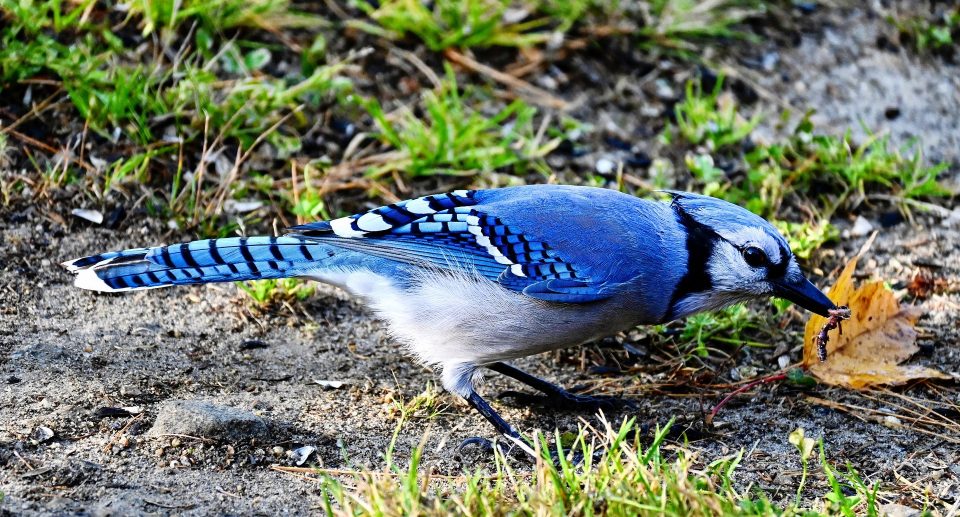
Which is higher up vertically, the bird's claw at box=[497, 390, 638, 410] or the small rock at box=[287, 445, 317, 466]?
the small rock at box=[287, 445, 317, 466]

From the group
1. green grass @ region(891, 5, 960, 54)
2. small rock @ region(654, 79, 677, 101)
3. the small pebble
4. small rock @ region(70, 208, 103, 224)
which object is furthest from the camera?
green grass @ region(891, 5, 960, 54)

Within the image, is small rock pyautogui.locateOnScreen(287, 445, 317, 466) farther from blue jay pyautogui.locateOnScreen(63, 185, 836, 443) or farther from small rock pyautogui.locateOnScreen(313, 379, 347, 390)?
blue jay pyautogui.locateOnScreen(63, 185, 836, 443)

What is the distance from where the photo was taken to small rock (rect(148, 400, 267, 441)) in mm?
3143

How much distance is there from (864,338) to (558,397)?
1.10m

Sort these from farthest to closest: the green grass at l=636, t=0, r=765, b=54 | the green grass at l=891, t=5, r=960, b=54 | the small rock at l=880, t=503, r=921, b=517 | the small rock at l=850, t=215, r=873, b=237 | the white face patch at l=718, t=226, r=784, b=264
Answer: the green grass at l=891, t=5, r=960, b=54
the green grass at l=636, t=0, r=765, b=54
the small rock at l=850, t=215, r=873, b=237
the white face patch at l=718, t=226, r=784, b=264
the small rock at l=880, t=503, r=921, b=517

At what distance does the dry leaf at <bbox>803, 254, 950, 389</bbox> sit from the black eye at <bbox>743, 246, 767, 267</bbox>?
47 cm

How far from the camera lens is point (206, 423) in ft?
10.3

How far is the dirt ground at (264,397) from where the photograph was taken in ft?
9.73

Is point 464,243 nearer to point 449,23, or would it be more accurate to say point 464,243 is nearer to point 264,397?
point 264,397

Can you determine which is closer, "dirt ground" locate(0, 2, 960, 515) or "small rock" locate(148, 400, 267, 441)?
"dirt ground" locate(0, 2, 960, 515)

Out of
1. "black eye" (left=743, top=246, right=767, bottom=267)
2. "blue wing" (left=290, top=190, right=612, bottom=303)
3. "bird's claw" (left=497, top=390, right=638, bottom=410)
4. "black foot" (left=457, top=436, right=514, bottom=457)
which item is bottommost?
"bird's claw" (left=497, top=390, right=638, bottom=410)

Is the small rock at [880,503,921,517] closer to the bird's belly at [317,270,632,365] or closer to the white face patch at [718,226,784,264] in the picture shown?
the white face patch at [718,226,784,264]

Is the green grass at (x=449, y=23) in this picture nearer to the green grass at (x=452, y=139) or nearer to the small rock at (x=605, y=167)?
the green grass at (x=452, y=139)

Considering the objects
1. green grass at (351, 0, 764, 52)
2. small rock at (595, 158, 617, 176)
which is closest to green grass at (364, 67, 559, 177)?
small rock at (595, 158, 617, 176)
